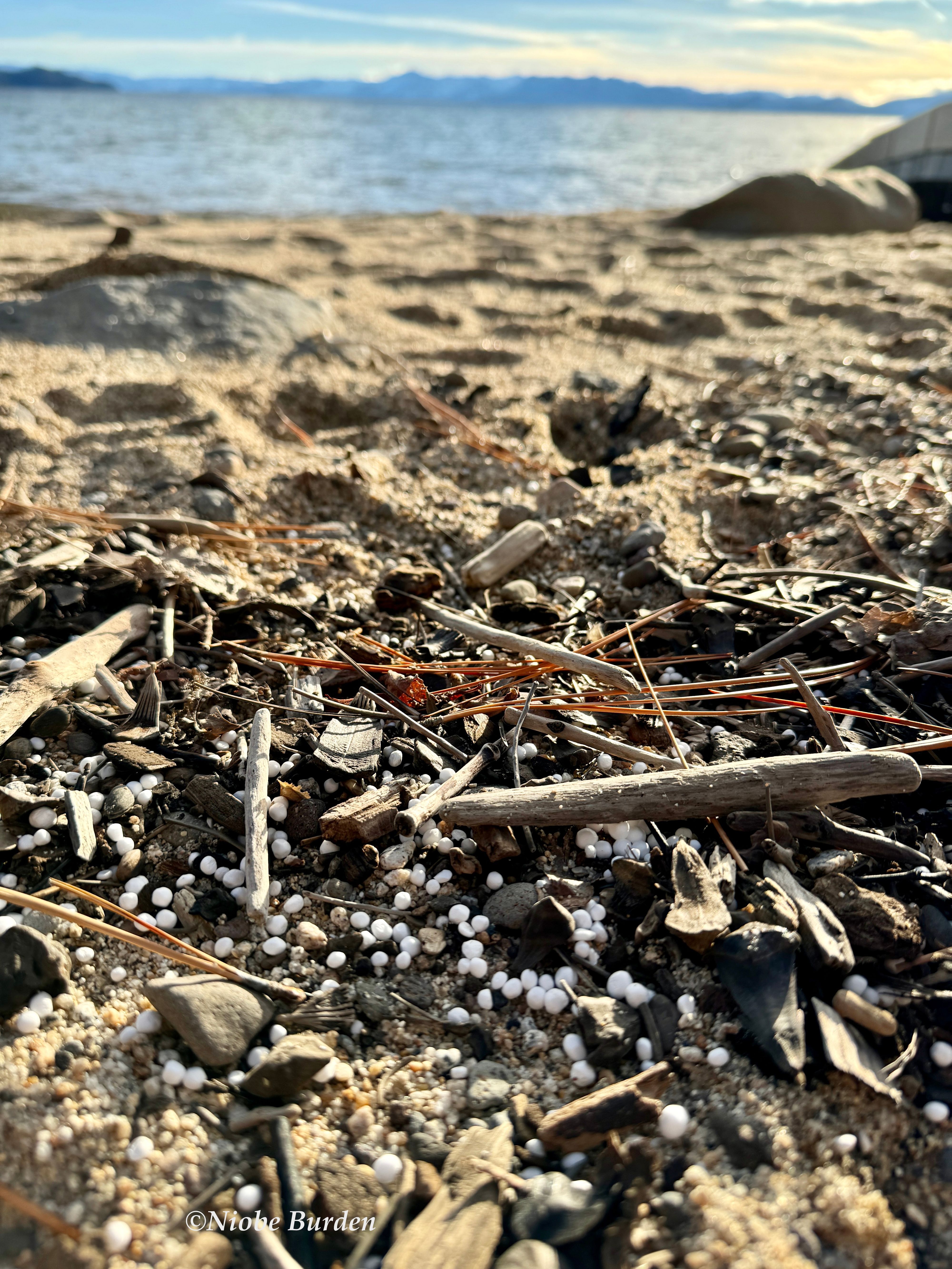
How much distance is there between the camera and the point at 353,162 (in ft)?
72.4

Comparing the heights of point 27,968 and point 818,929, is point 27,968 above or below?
below

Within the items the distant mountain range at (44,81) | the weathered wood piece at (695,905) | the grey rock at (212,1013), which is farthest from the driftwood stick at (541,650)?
the distant mountain range at (44,81)

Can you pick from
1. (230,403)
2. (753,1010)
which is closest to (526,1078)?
(753,1010)

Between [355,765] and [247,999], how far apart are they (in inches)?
21.1

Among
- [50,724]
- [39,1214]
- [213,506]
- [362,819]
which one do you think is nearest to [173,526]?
[213,506]

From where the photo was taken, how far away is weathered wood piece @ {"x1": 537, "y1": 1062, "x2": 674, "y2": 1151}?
1.23 m

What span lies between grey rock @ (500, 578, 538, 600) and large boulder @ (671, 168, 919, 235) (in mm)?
9284

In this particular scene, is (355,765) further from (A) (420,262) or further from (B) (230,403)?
(A) (420,262)

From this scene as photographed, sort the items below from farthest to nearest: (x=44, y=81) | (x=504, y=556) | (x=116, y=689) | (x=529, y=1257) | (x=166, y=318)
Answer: (x=44, y=81) < (x=166, y=318) < (x=504, y=556) < (x=116, y=689) < (x=529, y=1257)

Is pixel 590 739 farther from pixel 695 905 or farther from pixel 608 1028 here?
pixel 608 1028

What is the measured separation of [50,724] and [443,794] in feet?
3.21

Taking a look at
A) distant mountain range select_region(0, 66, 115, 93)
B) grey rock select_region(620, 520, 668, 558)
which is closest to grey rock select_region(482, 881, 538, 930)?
grey rock select_region(620, 520, 668, 558)

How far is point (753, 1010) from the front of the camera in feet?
4.44

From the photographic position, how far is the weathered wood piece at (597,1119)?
48.4 inches
